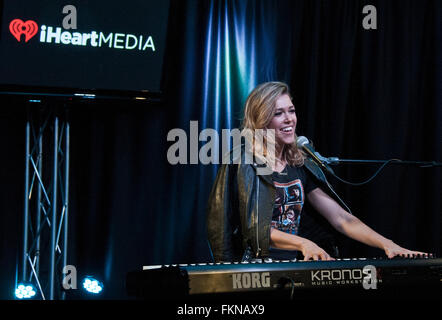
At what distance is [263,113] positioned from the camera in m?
2.83

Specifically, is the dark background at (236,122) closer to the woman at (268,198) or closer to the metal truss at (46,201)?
the metal truss at (46,201)

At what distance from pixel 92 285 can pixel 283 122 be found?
1710mm

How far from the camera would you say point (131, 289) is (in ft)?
4.88

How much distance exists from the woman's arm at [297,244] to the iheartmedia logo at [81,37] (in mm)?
1587

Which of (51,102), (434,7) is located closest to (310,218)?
(51,102)

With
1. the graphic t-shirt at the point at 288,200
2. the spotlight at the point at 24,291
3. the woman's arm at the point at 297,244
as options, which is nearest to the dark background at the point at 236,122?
the spotlight at the point at 24,291

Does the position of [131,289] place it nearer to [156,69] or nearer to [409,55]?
[156,69]

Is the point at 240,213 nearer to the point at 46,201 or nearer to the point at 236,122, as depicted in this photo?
the point at 236,122

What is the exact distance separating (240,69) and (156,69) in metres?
0.73

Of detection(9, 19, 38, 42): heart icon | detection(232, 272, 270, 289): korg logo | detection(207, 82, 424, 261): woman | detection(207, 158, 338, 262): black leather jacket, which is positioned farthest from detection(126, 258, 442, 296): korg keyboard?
detection(9, 19, 38, 42): heart icon

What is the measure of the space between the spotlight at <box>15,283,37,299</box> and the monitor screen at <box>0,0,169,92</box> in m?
1.26

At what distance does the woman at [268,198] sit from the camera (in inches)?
103

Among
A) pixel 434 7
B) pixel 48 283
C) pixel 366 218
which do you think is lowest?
pixel 48 283

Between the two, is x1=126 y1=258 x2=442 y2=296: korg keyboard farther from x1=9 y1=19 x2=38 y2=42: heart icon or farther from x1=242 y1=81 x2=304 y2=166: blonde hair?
x1=9 y1=19 x2=38 y2=42: heart icon
